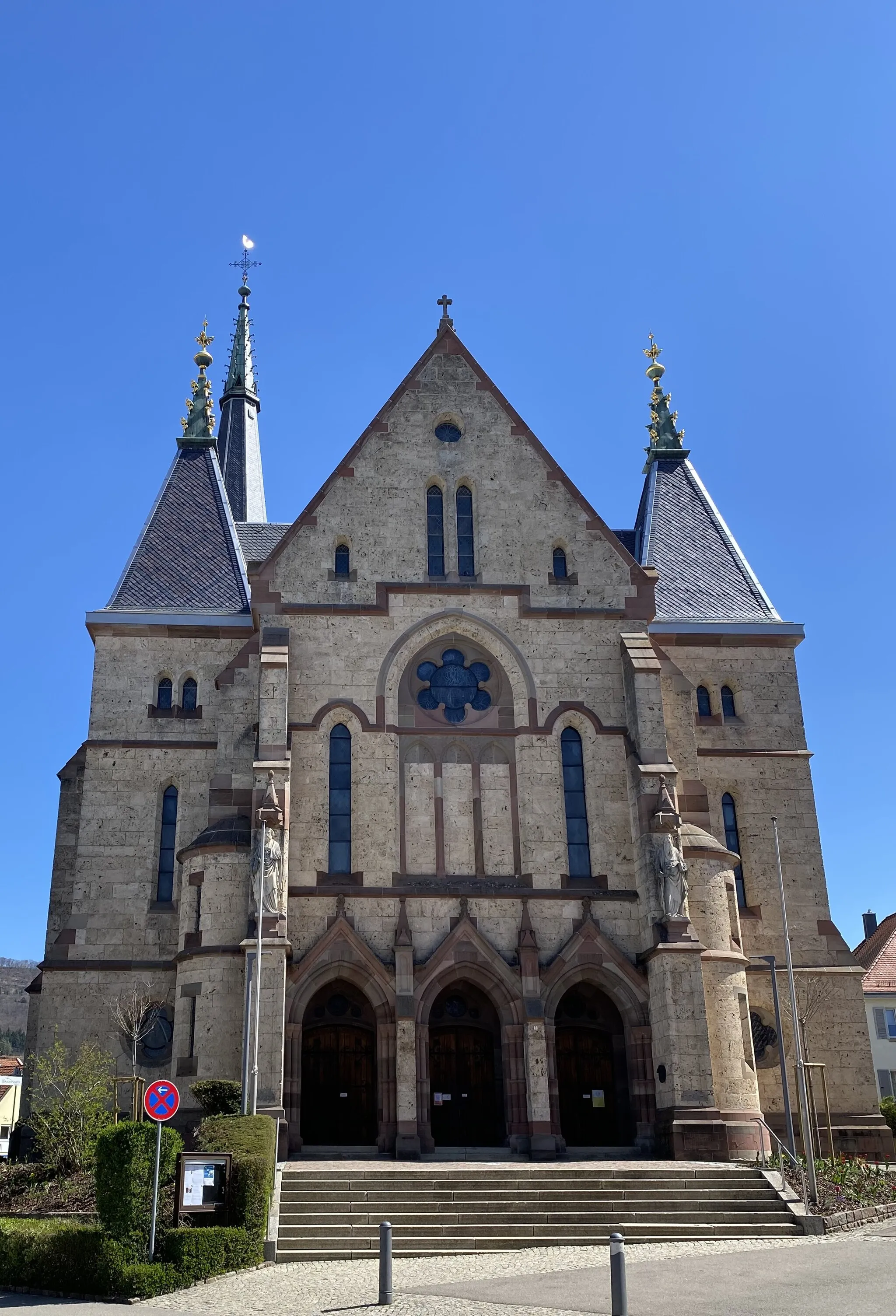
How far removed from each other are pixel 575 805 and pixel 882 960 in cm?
2971

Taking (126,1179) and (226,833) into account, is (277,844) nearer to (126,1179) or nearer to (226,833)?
(226,833)

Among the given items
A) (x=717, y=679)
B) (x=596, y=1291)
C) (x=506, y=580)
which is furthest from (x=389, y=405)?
(x=596, y=1291)

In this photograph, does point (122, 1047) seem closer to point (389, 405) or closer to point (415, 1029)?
point (415, 1029)

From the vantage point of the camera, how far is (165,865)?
32.6m

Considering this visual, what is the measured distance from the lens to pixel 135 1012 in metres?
29.2

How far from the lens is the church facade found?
28094 mm

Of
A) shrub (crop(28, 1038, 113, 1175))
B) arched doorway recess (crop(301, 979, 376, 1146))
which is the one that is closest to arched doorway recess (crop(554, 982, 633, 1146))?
arched doorway recess (crop(301, 979, 376, 1146))

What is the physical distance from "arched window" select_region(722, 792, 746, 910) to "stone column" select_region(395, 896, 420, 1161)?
32.5 ft

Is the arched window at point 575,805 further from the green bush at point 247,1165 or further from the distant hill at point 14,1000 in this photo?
the distant hill at point 14,1000

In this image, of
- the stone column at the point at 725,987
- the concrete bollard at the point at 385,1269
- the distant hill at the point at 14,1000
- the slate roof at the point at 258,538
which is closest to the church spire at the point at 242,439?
the slate roof at the point at 258,538

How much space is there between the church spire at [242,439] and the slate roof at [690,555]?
17.4 metres

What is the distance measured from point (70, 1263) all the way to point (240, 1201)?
2716mm

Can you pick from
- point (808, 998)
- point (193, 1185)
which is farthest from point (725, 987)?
point (193, 1185)

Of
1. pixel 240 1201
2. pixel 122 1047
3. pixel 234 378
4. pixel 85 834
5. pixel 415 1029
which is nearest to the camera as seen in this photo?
pixel 240 1201
